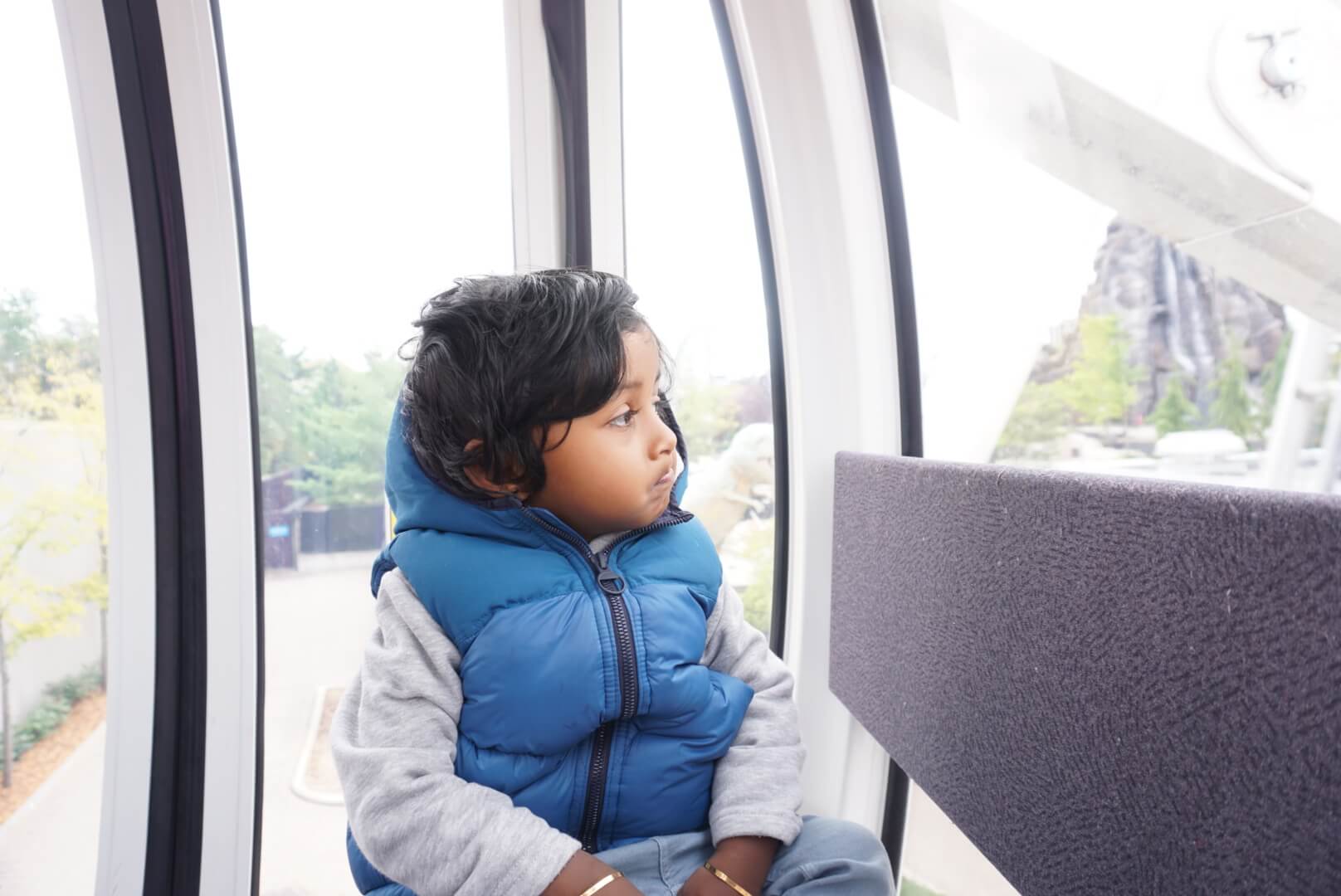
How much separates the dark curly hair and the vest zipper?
0.10m

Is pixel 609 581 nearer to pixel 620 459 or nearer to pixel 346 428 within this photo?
pixel 620 459

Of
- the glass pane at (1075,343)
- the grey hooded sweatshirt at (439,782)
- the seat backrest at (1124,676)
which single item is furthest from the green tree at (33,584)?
the glass pane at (1075,343)

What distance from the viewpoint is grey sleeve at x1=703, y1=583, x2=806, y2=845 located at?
981mm

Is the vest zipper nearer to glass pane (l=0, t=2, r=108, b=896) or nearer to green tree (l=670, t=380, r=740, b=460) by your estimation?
green tree (l=670, t=380, r=740, b=460)

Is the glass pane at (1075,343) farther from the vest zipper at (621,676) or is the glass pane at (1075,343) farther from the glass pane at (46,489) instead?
the glass pane at (46,489)

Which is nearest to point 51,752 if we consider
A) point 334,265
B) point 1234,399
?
point 334,265

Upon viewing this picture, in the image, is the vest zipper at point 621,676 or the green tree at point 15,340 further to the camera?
the green tree at point 15,340

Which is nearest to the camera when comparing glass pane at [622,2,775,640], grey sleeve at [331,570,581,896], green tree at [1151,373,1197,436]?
grey sleeve at [331,570,581,896]

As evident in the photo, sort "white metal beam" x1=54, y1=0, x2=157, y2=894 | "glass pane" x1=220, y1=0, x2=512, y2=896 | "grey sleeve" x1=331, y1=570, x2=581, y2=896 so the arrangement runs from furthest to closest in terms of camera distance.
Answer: "glass pane" x1=220, y1=0, x2=512, y2=896 < "white metal beam" x1=54, y1=0, x2=157, y2=894 < "grey sleeve" x1=331, y1=570, x2=581, y2=896

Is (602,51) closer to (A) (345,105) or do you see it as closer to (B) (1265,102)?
(A) (345,105)

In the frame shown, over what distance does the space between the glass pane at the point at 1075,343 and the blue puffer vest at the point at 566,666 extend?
0.62 m

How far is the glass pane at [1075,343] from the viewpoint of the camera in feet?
4.13

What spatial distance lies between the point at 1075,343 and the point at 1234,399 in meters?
0.29

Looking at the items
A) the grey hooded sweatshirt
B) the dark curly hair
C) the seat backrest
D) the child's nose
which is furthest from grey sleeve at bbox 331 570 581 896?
the seat backrest
